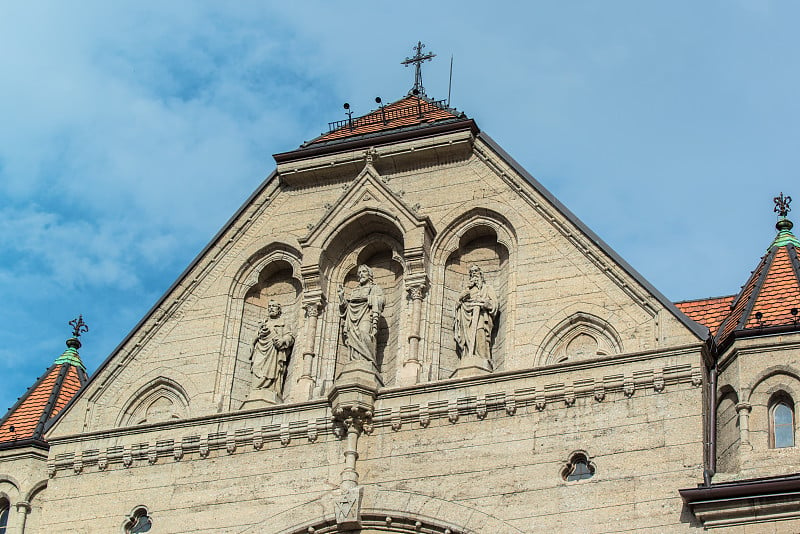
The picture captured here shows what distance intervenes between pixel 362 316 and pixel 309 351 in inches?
34.4

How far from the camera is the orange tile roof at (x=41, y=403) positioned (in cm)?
2595

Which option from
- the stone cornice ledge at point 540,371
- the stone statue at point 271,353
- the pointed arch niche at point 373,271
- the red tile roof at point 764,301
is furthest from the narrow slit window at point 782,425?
the stone statue at point 271,353

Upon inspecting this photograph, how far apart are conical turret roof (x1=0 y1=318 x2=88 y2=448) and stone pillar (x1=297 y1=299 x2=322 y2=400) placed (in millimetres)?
3962

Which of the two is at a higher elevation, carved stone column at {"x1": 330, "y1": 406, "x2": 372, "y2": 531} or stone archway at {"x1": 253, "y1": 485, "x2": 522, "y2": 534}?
carved stone column at {"x1": 330, "y1": 406, "x2": 372, "y2": 531}

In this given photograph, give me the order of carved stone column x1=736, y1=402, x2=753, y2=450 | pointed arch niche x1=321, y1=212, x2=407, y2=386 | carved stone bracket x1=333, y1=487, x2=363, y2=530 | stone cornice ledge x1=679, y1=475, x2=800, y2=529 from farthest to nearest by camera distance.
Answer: pointed arch niche x1=321, y1=212, x2=407, y2=386, carved stone bracket x1=333, y1=487, x2=363, y2=530, carved stone column x1=736, y1=402, x2=753, y2=450, stone cornice ledge x1=679, y1=475, x2=800, y2=529

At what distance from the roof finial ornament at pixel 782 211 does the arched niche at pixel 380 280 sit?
5263 mm

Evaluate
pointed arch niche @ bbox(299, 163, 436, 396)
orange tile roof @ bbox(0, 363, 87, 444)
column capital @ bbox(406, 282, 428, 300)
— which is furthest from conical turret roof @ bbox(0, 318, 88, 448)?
column capital @ bbox(406, 282, 428, 300)

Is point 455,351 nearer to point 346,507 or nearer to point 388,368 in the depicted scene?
point 388,368

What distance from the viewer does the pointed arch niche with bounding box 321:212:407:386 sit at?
24875 millimetres

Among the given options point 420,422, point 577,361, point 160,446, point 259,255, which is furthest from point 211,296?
point 577,361

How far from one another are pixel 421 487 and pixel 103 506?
179 inches

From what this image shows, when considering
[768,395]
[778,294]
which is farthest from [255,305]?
[768,395]

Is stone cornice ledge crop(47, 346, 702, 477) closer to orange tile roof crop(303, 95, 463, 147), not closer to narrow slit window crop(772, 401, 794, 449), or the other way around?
narrow slit window crop(772, 401, 794, 449)

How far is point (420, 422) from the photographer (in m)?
23.1
